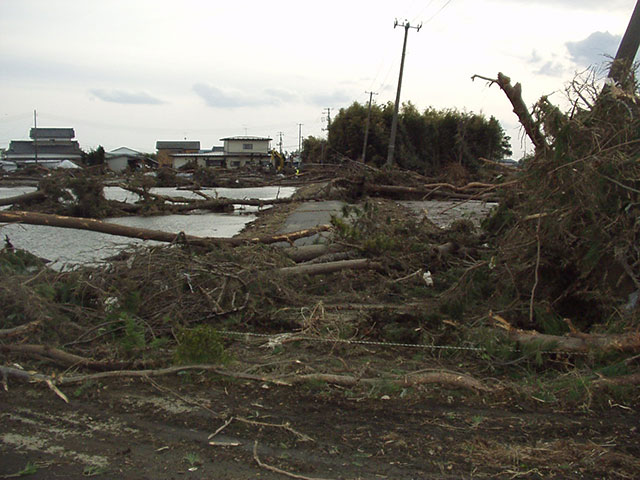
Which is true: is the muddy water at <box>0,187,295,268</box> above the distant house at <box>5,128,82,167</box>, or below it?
below

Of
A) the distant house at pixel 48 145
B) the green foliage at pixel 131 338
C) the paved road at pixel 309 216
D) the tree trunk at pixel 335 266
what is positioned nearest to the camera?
the green foliage at pixel 131 338

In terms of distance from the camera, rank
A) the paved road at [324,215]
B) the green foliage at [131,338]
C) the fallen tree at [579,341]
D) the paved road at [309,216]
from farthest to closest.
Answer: the paved road at [309,216] < the paved road at [324,215] < the green foliage at [131,338] < the fallen tree at [579,341]

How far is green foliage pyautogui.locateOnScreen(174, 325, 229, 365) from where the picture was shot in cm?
458

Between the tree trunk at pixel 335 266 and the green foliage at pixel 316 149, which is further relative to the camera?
the green foliage at pixel 316 149

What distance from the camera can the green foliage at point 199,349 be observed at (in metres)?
4.58

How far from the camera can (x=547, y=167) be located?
5.81 m

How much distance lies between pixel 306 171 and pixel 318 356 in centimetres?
2388

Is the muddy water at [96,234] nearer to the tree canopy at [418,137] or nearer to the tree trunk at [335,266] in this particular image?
the tree trunk at [335,266]

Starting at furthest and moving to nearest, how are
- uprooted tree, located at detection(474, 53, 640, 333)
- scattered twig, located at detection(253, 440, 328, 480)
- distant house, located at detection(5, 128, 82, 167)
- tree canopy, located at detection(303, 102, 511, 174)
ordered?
1. distant house, located at detection(5, 128, 82, 167)
2. tree canopy, located at detection(303, 102, 511, 174)
3. uprooted tree, located at detection(474, 53, 640, 333)
4. scattered twig, located at detection(253, 440, 328, 480)

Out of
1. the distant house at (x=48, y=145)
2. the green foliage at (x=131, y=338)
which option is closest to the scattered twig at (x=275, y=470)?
the green foliage at (x=131, y=338)

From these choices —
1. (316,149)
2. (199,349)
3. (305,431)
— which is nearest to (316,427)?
(305,431)

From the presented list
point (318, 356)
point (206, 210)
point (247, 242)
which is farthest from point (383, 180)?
point (318, 356)

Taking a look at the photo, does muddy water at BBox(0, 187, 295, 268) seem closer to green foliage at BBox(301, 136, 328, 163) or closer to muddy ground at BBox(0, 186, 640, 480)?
muddy ground at BBox(0, 186, 640, 480)

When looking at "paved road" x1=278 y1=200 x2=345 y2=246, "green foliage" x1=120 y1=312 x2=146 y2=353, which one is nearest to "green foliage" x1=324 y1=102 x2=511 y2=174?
"paved road" x1=278 y1=200 x2=345 y2=246
